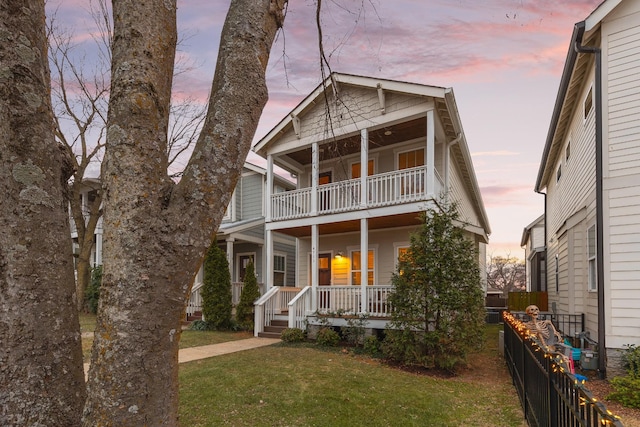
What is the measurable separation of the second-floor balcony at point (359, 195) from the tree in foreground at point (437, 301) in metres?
1.92

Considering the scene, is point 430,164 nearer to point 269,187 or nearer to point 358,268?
point 358,268

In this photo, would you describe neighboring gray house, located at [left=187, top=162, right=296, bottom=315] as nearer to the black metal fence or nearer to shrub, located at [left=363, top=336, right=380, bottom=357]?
shrub, located at [left=363, top=336, right=380, bottom=357]

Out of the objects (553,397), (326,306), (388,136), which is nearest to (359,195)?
(388,136)

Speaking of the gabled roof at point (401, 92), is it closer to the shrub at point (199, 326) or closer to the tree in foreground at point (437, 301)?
the tree in foreground at point (437, 301)

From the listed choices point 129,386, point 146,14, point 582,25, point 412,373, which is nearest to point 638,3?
point 582,25

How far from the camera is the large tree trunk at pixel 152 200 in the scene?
1.63 metres

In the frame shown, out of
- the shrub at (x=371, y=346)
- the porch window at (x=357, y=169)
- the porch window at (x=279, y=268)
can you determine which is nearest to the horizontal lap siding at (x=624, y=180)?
the shrub at (x=371, y=346)

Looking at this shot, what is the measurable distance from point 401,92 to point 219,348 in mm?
7549

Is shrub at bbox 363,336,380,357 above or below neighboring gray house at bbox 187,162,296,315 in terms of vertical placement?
below

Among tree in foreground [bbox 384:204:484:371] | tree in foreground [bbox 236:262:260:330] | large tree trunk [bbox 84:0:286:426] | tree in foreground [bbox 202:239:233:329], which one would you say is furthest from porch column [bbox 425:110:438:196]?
large tree trunk [bbox 84:0:286:426]

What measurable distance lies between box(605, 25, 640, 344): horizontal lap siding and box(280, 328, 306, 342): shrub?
256 inches

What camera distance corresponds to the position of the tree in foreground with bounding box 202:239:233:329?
40.1 ft

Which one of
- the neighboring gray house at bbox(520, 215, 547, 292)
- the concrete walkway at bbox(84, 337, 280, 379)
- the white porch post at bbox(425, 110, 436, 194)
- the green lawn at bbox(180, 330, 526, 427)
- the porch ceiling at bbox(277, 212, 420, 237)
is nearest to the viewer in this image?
the green lawn at bbox(180, 330, 526, 427)

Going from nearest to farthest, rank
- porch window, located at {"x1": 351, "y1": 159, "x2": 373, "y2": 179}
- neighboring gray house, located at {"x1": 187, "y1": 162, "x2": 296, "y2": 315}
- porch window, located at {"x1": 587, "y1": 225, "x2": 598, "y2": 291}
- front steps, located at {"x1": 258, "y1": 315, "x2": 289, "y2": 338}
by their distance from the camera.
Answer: porch window, located at {"x1": 587, "y1": 225, "x2": 598, "y2": 291} < front steps, located at {"x1": 258, "y1": 315, "x2": 289, "y2": 338} < porch window, located at {"x1": 351, "y1": 159, "x2": 373, "y2": 179} < neighboring gray house, located at {"x1": 187, "y1": 162, "x2": 296, "y2": 315}
